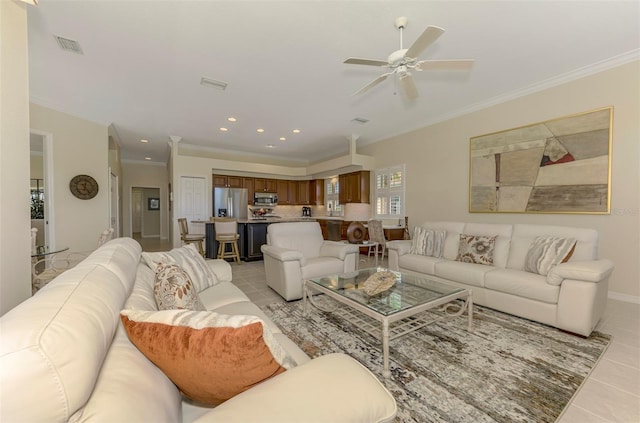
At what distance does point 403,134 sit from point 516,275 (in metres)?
3.89

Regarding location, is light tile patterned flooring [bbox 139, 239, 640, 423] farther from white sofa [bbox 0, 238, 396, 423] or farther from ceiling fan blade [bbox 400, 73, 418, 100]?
ceiling fan blade [bbox 400, 73, 418, 100]

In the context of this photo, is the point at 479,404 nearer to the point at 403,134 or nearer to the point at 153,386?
the point at 153,386

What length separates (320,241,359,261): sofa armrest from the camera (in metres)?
3.42

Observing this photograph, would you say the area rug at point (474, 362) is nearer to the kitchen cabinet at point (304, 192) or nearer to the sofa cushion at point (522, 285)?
the sofa cushion at point (522, 285)

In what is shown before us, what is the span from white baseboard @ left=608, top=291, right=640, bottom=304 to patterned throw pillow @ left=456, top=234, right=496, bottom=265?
1571 mm

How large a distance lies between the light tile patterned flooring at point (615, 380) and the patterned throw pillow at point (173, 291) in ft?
6.96

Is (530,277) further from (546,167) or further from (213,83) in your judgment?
(213,83)

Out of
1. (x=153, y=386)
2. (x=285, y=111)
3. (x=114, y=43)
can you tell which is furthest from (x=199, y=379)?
(x=285, y=111)

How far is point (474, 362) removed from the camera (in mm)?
1902

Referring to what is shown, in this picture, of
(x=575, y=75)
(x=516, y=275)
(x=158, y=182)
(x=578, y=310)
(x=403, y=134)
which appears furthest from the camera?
(x=158, y=182)

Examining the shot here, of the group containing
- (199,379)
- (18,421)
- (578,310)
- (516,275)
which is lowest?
(578,310)

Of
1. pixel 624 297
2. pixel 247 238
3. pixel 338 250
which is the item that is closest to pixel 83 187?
pixel 247 238

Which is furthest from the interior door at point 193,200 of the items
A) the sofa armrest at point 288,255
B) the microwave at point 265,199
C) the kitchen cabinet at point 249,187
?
the sofa armrest at point 288,255

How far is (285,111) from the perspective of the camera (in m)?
4.59
